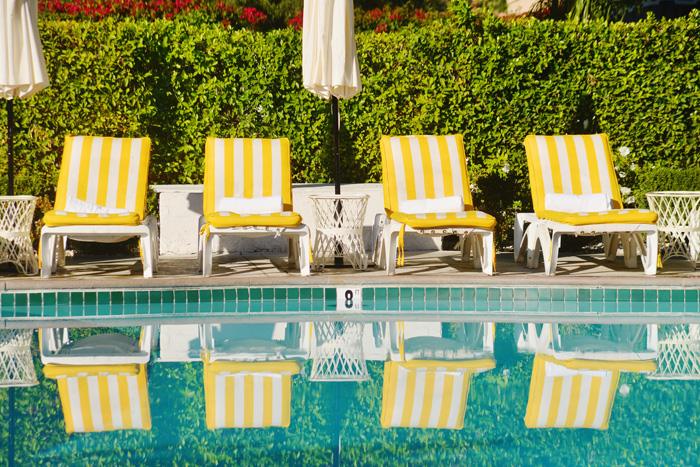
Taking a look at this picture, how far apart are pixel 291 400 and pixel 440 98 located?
5.02m

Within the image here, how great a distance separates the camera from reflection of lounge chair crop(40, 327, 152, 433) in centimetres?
376

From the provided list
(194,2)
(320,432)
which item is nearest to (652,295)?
(320,432)

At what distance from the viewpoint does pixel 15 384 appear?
4277mm

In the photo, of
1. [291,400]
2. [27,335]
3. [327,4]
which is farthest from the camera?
[327,4]

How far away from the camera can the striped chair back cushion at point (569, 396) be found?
12.4 feet

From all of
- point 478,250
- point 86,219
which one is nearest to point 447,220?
point 478,250

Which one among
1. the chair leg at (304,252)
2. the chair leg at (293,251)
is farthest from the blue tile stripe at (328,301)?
the chair leg at (293,251)

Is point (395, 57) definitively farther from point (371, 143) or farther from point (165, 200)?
point (165, 200)

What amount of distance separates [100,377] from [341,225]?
280 centimetres

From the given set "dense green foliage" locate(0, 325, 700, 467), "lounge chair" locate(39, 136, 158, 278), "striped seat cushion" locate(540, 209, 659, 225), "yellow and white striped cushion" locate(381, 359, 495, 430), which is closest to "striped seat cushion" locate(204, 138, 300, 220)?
"lounge chair" locate(39, 136, 158, 278)

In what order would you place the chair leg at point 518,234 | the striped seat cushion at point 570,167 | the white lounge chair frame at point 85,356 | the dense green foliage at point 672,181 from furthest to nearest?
the dense green foliage at point 672,181 → the chair leg at point 518,234 → the striped seat cushion at point 570,167 → the white lounge chair frame at point 85,356

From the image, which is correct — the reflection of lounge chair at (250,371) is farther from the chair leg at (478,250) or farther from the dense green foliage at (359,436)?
the chair leg at (478,250)

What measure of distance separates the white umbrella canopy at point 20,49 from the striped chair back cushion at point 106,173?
0.57 metres

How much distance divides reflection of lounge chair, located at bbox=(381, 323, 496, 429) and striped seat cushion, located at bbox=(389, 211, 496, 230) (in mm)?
941
